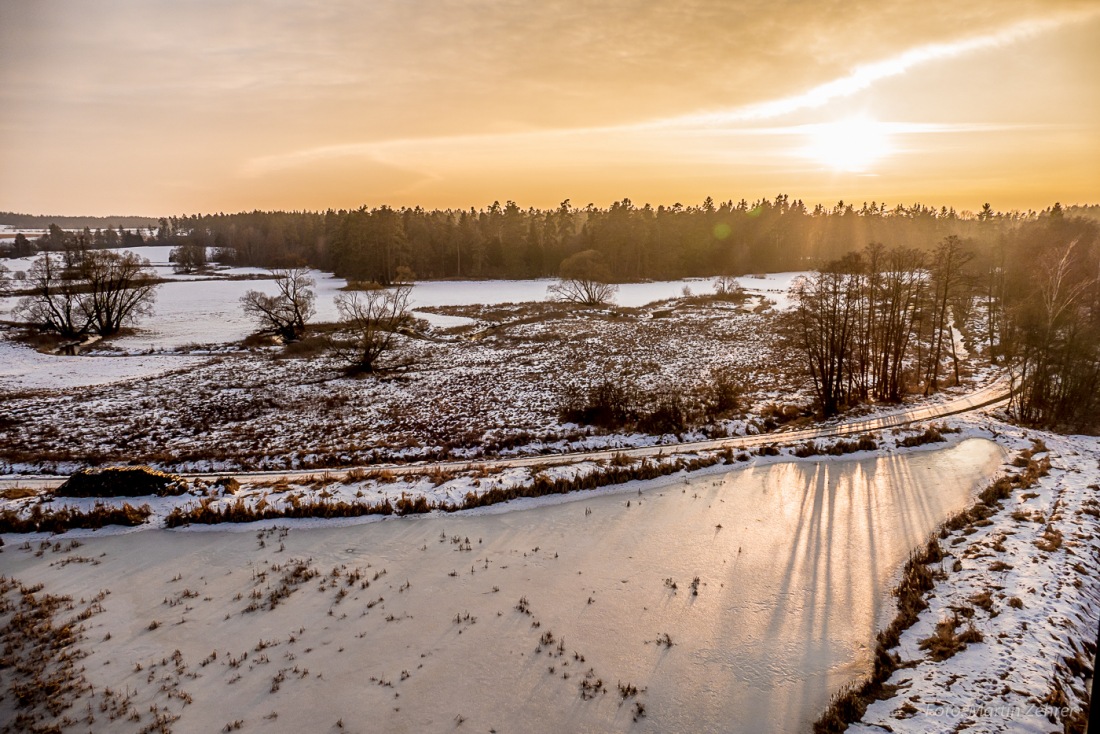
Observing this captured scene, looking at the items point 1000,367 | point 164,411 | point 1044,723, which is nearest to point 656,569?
point 1044,723

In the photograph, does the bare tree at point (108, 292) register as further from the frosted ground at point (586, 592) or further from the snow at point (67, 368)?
the frosted ground at point (586, 592)

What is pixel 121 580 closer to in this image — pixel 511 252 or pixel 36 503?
pixel 36 503

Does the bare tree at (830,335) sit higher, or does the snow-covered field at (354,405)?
the bare tree at (830,335)

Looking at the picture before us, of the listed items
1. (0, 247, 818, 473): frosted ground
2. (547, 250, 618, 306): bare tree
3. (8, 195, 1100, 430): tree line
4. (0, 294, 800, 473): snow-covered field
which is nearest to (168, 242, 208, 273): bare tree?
(8, 195, 1100, 430): tree line

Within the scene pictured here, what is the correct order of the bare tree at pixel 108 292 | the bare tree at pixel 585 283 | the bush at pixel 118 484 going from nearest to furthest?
the bush at pixel 118 484
the bare tree at pixel 108 292
the bare tree at pixel 585 283

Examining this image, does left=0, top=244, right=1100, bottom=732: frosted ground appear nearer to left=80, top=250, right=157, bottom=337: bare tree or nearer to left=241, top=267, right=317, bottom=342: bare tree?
left=241, top=267, right=317, bottom=342: bare tree

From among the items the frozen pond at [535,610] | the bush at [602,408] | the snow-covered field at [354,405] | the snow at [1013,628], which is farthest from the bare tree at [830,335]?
the snow at [1013,628]
